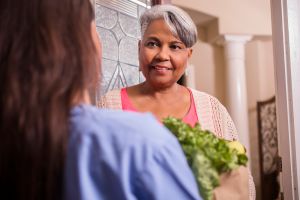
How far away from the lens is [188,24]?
151cm

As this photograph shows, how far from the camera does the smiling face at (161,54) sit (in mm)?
1530

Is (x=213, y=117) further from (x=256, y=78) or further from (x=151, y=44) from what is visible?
(x=256, y=78)

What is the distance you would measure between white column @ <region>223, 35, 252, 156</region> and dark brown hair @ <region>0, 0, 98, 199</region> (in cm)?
422

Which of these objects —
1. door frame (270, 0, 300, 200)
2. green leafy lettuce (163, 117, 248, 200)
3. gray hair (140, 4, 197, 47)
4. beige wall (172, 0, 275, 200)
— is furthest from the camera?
beige wall (172, 0, 275, 200)

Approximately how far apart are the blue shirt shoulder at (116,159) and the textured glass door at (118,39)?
0.98 meters

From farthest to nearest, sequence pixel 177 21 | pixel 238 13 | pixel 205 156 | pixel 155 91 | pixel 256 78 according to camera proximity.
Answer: pixel 256 78 < pixel 238 13 < pixel 155 91 < pixel 177 21 < pixel 205 156

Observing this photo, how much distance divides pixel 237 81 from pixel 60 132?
4.40 metres

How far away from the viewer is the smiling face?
153cm

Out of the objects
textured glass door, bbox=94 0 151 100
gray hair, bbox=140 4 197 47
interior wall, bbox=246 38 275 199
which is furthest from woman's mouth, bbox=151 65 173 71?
interior wall, bbox=246 38 275 199

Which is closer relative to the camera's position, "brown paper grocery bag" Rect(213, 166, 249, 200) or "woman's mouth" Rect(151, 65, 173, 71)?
"brown paper grocery bag" Rect(213, 166, 249, 200)

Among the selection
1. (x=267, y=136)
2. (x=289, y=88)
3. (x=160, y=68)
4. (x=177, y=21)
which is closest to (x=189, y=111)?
(x=160, y=68)

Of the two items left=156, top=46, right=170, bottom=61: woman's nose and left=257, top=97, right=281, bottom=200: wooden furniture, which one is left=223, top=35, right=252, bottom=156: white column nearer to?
left=257, top=97, right=281, bottom=200: wooden furniture

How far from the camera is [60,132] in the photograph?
657 millimetres

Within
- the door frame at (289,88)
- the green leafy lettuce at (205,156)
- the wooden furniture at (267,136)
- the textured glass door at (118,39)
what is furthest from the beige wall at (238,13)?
the green leafy lettuce at (205,156)
